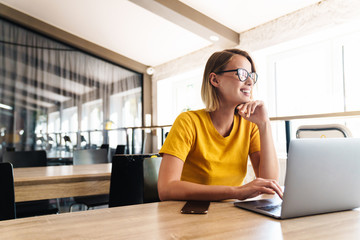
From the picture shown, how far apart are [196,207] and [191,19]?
173 inches

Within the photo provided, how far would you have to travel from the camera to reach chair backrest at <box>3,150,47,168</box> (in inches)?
108

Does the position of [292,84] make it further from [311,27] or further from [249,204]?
[249,204]

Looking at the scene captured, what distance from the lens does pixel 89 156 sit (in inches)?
122

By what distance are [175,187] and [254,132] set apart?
0.56 meters

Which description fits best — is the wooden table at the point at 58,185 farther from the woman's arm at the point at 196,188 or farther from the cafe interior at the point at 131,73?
the woman's arm at the point at 196,188

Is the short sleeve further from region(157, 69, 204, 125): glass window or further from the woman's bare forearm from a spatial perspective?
region(157, 69, 204, 125): glass window

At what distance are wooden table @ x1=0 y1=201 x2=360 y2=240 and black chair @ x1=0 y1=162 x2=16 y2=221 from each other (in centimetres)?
72

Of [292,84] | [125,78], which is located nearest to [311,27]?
[292,84]

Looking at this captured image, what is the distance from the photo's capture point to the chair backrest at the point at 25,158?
274cm

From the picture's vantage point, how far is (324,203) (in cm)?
83

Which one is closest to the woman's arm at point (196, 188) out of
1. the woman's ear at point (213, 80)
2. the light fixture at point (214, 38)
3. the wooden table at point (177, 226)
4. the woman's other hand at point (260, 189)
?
the woman's other hand at point (260, 189)

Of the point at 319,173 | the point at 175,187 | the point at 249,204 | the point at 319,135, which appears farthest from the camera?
the point at 319,135

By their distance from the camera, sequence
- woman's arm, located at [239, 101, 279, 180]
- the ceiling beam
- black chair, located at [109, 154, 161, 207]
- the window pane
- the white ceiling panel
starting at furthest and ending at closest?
the ceiling beam
the white ceiling panel
the window pane
black chair, located at [109, 154, 161, 207]
woman's arm, located at [239, 101, 279, 180]

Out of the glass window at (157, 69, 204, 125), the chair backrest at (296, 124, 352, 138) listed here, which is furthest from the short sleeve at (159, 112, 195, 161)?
the glass window at (157, 69, 204, 125)
